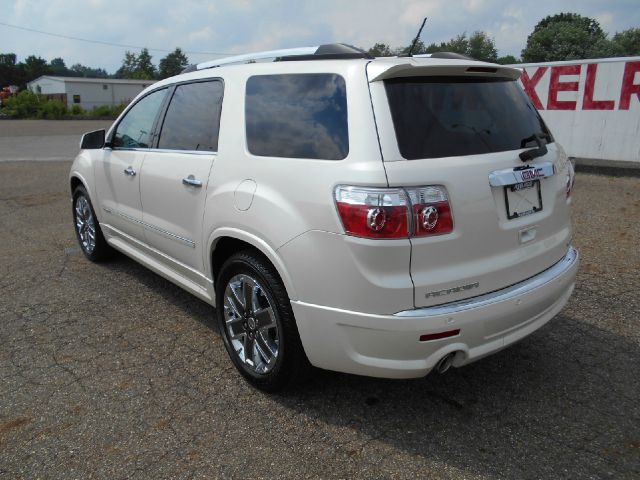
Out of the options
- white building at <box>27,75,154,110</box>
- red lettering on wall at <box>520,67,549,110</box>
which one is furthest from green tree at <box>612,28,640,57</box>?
white building at <box>27,75,154,110</box>

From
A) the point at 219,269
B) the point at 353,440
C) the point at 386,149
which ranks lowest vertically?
the point at 353,440

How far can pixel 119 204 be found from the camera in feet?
14.5

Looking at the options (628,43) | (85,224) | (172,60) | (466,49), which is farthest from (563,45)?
(172,60)

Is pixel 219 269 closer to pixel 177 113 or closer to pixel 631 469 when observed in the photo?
pixel 177 113

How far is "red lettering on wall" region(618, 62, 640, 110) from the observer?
1017 cm

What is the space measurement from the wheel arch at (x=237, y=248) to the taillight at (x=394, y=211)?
1.52 feet

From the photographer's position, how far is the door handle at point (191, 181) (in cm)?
325

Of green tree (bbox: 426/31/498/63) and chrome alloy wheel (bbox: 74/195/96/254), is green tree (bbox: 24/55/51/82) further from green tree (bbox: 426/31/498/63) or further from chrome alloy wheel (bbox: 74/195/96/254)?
chrome alloy wheel (bbox: 74/195/96/254)

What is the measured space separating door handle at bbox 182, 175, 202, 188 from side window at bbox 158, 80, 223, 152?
0.65 ft

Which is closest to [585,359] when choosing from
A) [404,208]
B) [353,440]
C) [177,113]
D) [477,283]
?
[477,283]

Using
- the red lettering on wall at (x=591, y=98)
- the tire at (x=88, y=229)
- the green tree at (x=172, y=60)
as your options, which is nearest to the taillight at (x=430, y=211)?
the tire at (x=88, y=229)

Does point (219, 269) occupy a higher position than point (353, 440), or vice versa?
point (219, 269)

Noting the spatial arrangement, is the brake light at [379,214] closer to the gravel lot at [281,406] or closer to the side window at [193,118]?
the gravel lot at [281,406]

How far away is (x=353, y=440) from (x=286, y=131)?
1.62m
